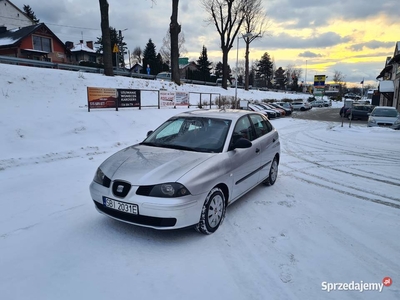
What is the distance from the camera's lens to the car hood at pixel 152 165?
3242mm

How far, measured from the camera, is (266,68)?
101 m

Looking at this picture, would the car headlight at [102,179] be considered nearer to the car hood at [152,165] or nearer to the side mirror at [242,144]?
the car hood at [152,165]

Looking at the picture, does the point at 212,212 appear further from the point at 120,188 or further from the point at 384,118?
the point at 384,118

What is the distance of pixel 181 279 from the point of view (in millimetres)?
2762

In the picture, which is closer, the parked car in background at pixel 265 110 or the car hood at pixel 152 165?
the car hood at pixel 152 165

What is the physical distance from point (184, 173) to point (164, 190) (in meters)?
0.32

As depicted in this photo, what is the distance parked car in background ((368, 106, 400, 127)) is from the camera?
1551 cm

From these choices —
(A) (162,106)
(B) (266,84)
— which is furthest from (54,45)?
(B) (266,84)

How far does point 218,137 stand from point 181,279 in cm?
217

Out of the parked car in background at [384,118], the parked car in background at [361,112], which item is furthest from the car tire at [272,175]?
the parked car in background at [361,112]

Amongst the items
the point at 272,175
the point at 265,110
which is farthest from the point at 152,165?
the point at 265,110

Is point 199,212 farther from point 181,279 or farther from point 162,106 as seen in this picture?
point 162,106

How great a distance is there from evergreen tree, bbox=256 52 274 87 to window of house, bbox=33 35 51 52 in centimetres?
7654

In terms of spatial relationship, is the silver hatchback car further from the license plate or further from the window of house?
the window of house
